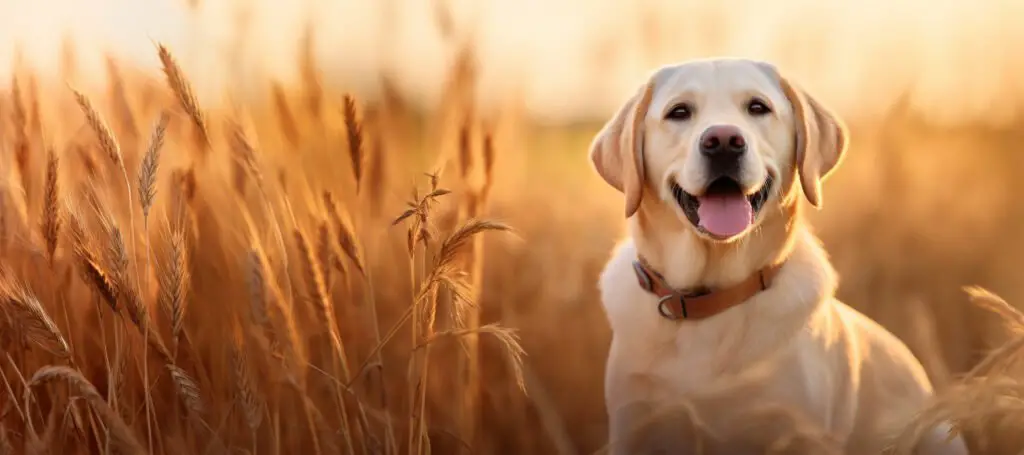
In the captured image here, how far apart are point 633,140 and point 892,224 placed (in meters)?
1.79

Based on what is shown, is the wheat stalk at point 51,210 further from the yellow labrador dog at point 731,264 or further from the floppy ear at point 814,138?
the floppy ear at point 814,138

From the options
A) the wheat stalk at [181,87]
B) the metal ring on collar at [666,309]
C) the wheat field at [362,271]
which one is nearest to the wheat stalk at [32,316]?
→ the wheat field at [362,271]

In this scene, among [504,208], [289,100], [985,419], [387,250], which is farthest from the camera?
[504,208]

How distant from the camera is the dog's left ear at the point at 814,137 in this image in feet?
8.68

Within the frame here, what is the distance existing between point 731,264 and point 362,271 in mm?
1156

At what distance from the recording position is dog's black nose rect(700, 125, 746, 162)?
2430 mm

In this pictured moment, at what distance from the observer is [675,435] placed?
8.52 feet

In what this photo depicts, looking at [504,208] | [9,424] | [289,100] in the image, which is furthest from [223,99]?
[504,208]

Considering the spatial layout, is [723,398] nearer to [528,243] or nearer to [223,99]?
[528,243]

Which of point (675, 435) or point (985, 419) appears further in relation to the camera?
point (675, 435)

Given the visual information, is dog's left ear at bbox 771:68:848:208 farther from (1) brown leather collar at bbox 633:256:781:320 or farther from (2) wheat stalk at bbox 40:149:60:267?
(2) wheat stalk at bbox 40:149:60:267

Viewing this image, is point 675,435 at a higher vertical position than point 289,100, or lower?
lower

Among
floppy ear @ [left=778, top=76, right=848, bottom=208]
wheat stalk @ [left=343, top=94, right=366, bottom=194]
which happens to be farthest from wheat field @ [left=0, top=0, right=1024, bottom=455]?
floppy ear @ [left=778, top=76, right=848, bottom=208]

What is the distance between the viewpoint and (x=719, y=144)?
243 cm
